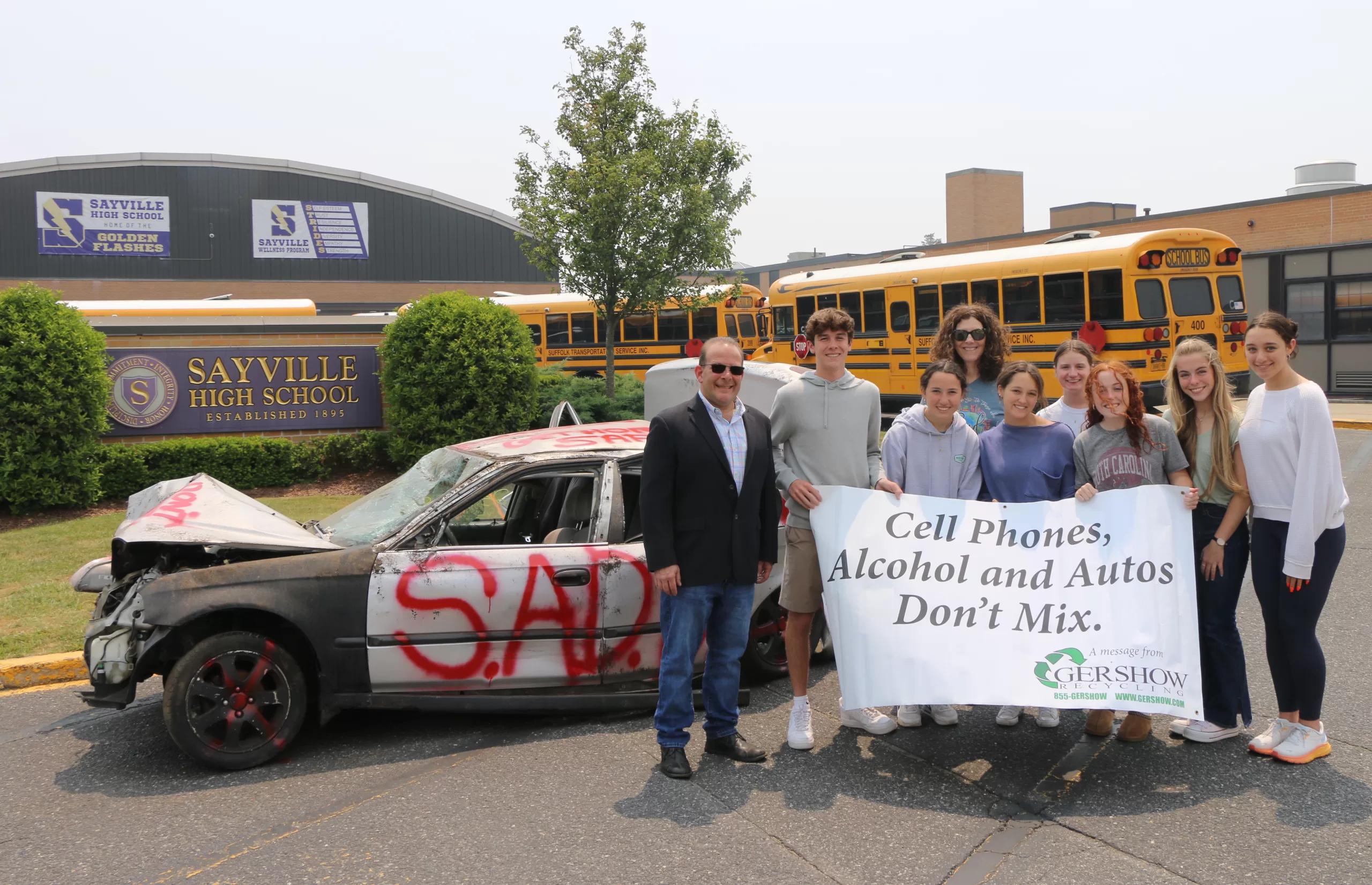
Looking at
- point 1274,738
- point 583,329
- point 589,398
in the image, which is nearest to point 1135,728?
point 1274,738

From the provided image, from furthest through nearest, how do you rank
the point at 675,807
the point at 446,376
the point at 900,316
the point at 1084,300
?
the point at 900,316 → the point at 1084,300 → the point at 446,376 → the point at 675,807

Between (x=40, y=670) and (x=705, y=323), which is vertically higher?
(x=705, y=323)

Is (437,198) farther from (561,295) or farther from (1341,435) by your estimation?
(1341,435)

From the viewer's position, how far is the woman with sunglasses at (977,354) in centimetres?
576

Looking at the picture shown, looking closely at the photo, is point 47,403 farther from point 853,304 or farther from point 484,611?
point 853,304

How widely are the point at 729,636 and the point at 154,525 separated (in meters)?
2.74

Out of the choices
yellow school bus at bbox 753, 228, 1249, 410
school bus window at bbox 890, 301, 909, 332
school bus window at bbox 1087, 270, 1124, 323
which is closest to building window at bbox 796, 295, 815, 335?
yellow school bus at bbox 753, 228, 1249, 410

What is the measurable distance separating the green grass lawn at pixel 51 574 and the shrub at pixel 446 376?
1.22m

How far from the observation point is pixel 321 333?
14.0 metres

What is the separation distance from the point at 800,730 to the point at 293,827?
2243mm

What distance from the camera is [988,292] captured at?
61.1 ft

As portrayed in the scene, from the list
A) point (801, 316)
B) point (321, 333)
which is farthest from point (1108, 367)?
point (801, 316)

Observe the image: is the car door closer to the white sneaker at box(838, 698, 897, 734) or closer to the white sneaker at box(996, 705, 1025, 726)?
the white sneaker at box(838, 698, 897, 734)

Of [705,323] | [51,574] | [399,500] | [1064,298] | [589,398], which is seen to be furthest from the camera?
[705,323]
